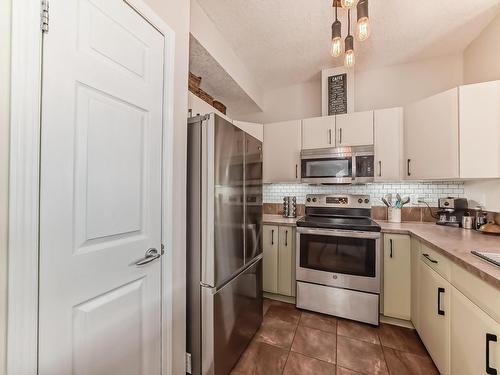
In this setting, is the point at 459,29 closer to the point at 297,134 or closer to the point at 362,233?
the point at 297,134

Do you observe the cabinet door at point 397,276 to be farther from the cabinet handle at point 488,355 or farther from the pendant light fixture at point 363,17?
the pendant light fixture at point 363,17

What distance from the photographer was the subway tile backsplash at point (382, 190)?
240cm

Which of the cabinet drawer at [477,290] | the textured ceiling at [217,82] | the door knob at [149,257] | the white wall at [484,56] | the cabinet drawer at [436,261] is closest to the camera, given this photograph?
the cabinet drawer at [477,290]

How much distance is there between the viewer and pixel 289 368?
5.25 feet

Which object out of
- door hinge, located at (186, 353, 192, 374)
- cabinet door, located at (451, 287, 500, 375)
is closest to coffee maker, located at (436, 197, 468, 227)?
cabinet door, located at (451, 287, 500, 375)

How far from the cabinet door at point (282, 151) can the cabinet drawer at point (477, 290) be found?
1.71 meters

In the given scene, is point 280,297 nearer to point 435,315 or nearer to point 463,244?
point 435,315

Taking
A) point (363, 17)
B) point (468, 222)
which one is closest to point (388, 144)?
point (468, 222)

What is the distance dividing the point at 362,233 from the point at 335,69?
1.93 meters

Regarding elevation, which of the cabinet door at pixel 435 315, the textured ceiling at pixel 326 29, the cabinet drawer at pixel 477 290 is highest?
the textured ceiling at pixel 326 29

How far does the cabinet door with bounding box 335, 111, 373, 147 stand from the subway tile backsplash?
22.1 inches

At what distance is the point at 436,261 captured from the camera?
153cm

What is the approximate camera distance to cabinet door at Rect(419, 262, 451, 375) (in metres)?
1.39

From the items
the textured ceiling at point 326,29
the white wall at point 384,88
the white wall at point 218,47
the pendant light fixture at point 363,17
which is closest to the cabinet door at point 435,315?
the pendant light fixture at point 363,17
